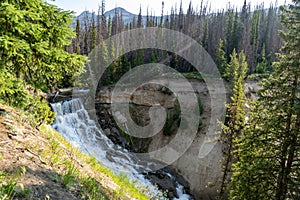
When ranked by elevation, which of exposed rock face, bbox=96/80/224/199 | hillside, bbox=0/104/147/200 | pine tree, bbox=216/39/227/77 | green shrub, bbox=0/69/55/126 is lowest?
exposed rock face, bbox=96/80/224/199

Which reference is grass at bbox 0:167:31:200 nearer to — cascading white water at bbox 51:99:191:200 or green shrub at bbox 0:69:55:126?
green shrub at bbox 0:69:55:126

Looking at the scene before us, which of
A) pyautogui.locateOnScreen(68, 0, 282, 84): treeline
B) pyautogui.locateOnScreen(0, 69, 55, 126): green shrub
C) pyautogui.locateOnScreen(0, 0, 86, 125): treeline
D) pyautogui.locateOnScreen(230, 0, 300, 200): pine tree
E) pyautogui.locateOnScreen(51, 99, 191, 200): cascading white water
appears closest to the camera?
pyautogui.locateOnScreen(0, 0, 86, 125): treeline

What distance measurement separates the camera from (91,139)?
24.8m

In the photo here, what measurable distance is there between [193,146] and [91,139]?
36.3 ft

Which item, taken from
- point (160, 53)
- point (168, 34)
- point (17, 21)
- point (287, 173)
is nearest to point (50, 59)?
point (17, 21)

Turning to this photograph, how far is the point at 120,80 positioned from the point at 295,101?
29.4 meters

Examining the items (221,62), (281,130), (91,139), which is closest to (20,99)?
(281,130)

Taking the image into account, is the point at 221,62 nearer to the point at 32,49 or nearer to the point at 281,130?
the point at 281,130

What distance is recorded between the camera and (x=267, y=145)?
392 inches

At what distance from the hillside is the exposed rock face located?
14664 millimetres

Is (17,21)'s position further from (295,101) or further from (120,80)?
(120,80)

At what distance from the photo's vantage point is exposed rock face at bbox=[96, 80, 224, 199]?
22013mm

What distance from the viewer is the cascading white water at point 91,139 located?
71.7 feet

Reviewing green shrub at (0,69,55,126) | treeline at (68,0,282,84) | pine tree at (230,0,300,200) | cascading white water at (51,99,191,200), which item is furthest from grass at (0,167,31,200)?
treeline at (68,0,282,84)
